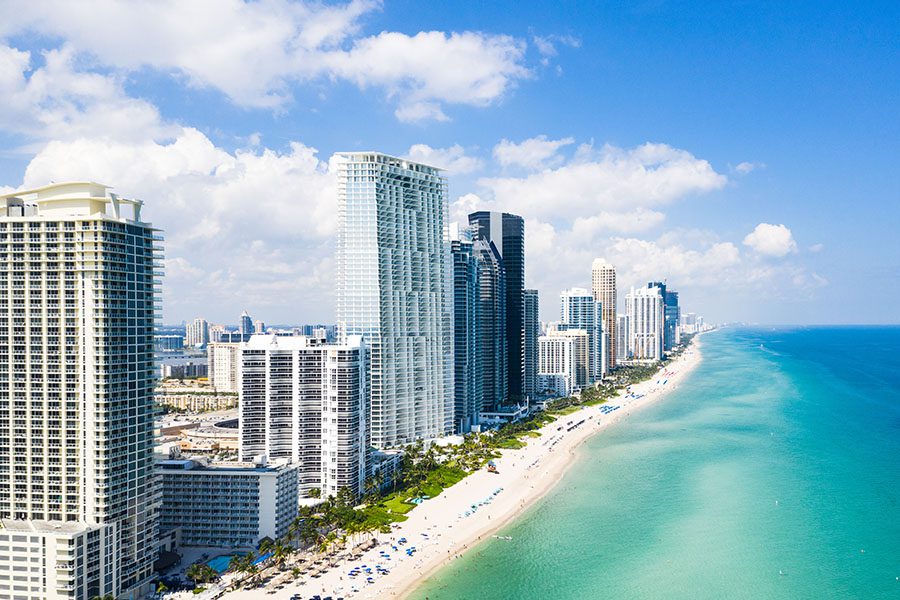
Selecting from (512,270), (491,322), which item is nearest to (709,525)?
(491,322)

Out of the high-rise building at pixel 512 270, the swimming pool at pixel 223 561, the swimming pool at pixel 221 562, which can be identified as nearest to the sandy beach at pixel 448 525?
the swimming pool at pixel 221 562

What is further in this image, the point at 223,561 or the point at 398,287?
the point at 398,287

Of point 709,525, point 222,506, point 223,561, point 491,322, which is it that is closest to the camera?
point 223,561

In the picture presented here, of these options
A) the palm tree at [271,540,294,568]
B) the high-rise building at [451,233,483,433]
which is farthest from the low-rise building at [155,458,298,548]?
the high-rise building at [451,233,483,433]

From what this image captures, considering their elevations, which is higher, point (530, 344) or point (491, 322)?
point (491, 322)

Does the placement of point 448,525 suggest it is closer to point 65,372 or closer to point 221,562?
point 221,562

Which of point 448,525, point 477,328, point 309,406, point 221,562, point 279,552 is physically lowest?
point 448,525

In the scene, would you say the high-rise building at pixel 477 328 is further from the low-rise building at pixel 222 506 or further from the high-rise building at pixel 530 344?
the low-rise building at pixel 222 506
